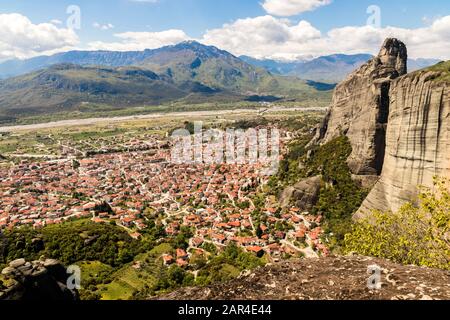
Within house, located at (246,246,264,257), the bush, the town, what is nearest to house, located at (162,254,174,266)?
the town

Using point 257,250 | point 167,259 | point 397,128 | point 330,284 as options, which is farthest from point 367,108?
point 330,284

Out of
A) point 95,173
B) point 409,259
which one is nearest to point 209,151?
point 95,173

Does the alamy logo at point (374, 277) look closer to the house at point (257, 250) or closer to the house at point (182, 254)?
the house at point (257, 250)

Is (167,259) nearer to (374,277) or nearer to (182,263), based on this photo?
(182,263)

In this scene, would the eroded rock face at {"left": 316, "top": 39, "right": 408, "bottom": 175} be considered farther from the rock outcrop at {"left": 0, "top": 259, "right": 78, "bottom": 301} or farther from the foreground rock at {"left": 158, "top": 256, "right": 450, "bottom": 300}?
the rock outcrop at {"left": 0, "top": 259, "right": 78, "bottom": 301}

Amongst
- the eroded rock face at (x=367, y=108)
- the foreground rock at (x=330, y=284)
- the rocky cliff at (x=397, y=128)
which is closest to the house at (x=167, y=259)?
A: the rocky cliff at (x=397, y=128)

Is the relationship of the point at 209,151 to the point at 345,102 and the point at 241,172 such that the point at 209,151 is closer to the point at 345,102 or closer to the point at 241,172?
the point at 241,172
